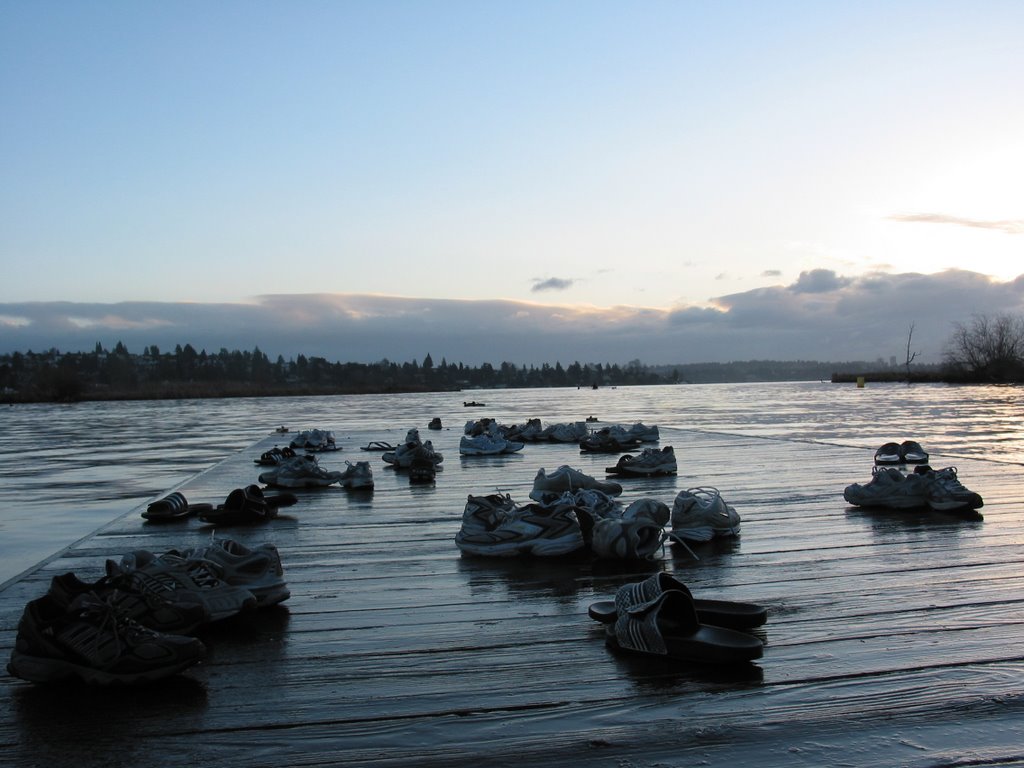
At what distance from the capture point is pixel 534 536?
543 cm

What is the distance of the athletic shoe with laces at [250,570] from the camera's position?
13.6 feet

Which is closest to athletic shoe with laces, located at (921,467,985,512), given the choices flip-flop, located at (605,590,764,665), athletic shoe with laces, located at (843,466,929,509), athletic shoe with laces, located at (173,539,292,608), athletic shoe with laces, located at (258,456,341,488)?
athletic shoe with laces, located at (843,466,929,509)

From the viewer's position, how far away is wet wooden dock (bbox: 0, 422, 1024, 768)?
2529mm

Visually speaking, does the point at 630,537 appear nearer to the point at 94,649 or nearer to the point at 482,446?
the point at 94,649

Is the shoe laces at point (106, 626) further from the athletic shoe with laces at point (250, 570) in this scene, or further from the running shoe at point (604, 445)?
the running shoe at point (604, 445)

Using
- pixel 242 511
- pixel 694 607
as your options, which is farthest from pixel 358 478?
pixel 694 607

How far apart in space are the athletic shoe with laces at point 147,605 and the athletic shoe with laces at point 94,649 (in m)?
0.23

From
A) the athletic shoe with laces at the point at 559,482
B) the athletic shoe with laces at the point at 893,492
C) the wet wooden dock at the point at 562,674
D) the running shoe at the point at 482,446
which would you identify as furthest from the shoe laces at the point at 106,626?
the running shoe at the point at 482,446

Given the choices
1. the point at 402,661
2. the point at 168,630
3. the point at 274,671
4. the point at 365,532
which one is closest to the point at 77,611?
the point at 168,630

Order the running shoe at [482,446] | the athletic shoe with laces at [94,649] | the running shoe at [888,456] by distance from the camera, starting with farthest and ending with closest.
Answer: the running shoe at [482,446], the running shoe at [888,456], the athletic shoe with laces at [94,649]

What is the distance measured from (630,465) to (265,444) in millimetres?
10503

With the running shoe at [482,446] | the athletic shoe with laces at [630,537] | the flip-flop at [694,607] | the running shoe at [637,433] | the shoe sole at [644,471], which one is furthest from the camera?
the running shoe at [637,433]

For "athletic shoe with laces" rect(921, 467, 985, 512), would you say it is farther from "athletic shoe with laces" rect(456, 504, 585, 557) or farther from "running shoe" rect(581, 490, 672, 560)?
"athletic shoe with laces" rect(456, 504, 585, 557)

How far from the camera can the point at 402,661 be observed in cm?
337
